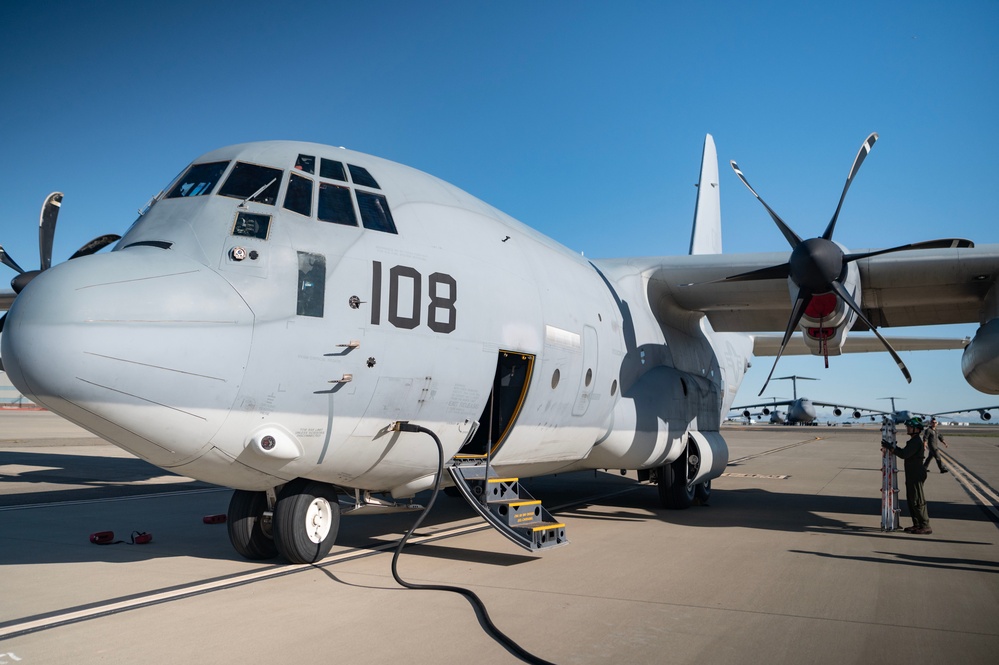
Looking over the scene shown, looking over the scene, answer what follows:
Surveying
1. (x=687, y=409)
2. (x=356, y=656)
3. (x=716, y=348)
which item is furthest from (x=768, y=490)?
(x=356, y=656)

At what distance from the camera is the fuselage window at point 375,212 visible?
717 centimetres

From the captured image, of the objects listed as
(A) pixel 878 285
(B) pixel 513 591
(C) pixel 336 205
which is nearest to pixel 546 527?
(B) pixel 513 591

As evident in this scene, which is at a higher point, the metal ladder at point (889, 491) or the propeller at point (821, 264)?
the propeller at point (821, 264)

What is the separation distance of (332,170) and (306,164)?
0.27 metres

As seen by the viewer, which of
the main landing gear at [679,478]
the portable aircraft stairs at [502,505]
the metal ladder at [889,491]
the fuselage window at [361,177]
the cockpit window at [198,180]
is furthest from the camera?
the main landing gear at [679,478]

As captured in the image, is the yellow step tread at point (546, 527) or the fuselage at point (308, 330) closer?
the fuselage at point (308, 330)

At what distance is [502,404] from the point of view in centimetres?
895

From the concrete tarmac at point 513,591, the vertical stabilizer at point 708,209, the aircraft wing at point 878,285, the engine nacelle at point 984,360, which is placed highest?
the vertical stabilizer at point 708,209

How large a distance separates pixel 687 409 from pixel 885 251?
14.0 feet

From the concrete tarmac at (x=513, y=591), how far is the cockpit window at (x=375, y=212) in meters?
3.39

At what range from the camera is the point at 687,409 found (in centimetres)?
1323

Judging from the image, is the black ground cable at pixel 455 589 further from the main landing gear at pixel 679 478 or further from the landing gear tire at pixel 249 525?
the main landing gear at pixel 679 478

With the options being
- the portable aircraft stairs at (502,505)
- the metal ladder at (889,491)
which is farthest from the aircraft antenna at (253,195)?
the metal ladder at (889,491)

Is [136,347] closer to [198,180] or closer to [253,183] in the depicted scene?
[253,183]
